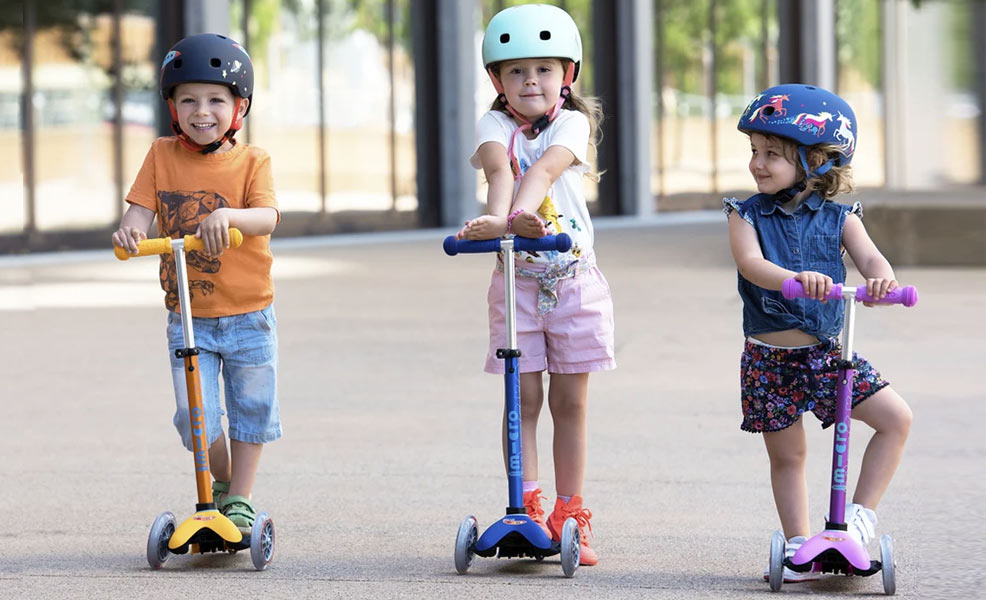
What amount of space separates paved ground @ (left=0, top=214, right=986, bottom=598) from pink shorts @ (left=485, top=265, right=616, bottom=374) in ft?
2.00

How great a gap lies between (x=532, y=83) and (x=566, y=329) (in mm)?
741

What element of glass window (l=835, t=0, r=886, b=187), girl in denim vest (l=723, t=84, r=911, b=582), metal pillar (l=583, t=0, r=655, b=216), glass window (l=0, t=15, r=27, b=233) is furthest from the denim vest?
glass window (l=835, t=0, r=886, b=187)

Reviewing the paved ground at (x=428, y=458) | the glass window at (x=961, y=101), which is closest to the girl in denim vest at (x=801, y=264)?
the paved ground at (x=428, y=458)

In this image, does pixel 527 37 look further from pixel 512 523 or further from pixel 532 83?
pixel 512 523

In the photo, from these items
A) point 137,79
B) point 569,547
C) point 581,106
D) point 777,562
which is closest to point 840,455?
point 777,562

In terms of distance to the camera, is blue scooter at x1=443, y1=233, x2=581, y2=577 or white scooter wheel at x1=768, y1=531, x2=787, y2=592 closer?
white scooter wheel at x1=768, y1=531, x2=787, y2=592

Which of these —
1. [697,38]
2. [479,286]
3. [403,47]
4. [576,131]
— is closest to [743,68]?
[697,38]

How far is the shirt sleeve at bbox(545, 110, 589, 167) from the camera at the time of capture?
488 centimetres

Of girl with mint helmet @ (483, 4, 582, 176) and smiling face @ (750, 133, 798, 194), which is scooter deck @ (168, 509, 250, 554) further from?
smiling face @ (750, 133, 798, 194)

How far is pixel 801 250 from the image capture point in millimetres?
4652

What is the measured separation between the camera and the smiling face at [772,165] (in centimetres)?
466

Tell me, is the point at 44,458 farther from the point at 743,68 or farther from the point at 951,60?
the point at 743,68

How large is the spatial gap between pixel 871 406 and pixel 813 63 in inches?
954

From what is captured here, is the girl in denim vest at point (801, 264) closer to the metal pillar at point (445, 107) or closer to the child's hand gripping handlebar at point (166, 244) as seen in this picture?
the child's hand gripping handlebar at point (166, 244)
